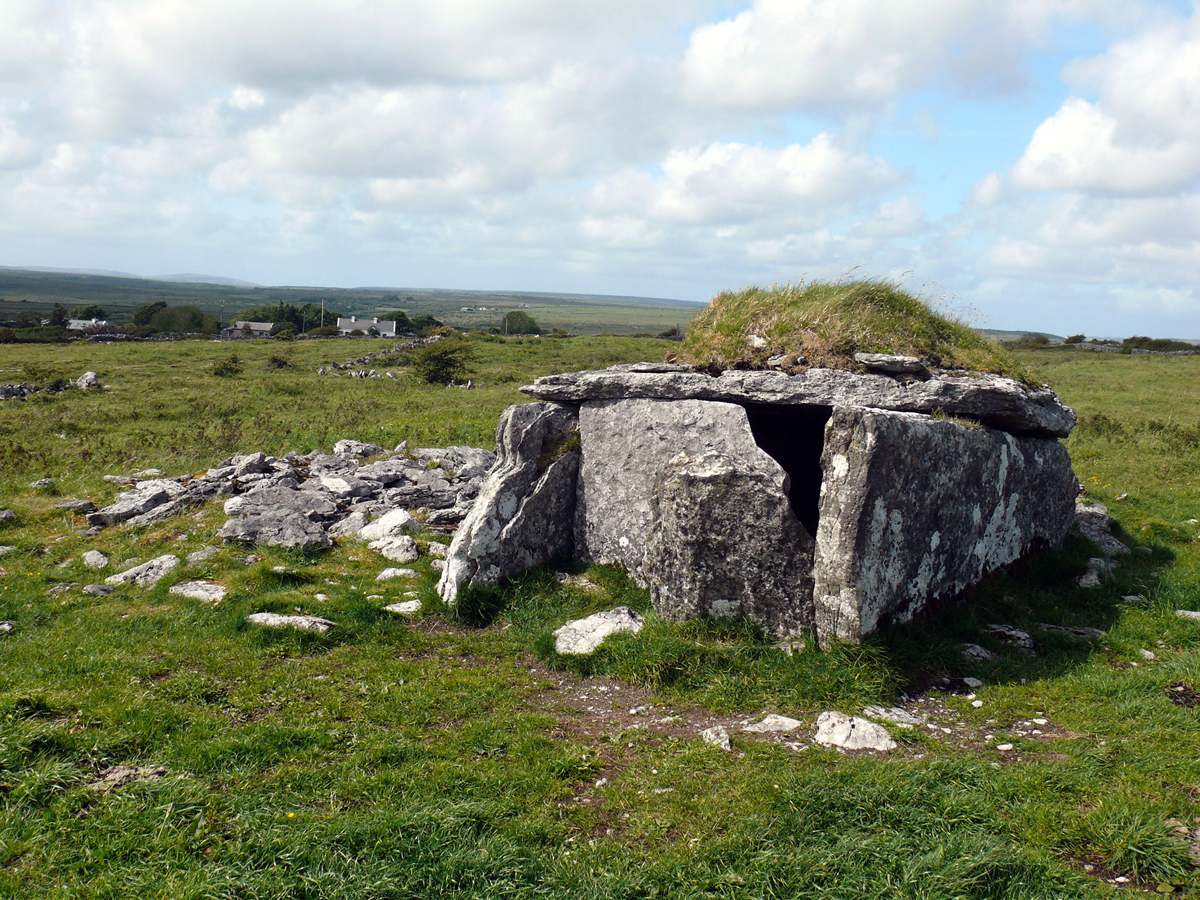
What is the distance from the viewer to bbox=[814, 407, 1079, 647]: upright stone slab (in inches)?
317

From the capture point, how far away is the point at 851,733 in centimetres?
688

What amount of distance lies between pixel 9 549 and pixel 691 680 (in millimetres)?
11736

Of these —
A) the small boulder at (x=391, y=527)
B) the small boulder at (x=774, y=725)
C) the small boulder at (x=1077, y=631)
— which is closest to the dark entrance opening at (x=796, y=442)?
the small boulder at (x=1077, y=631)

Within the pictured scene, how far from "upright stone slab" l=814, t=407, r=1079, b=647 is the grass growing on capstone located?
5.77 feet

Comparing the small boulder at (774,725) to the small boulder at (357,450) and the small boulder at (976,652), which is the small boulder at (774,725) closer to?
the small boulder at (976,652)

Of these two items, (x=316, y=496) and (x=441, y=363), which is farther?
(x=441, y=363)

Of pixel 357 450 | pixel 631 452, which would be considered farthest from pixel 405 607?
pixel 357 450

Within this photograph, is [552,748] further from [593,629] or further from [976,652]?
[976,652]

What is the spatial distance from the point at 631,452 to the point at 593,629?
2988 millimetres

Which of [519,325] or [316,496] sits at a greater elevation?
[519,325]

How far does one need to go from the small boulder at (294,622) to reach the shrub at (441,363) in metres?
29.5

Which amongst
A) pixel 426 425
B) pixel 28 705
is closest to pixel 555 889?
pixel 28 705

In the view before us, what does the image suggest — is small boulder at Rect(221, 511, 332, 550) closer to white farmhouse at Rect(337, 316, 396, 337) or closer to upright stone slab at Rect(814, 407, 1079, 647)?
upright stone slab at Rect(814, 407, 1079, 647)

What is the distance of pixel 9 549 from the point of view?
1266 cm
